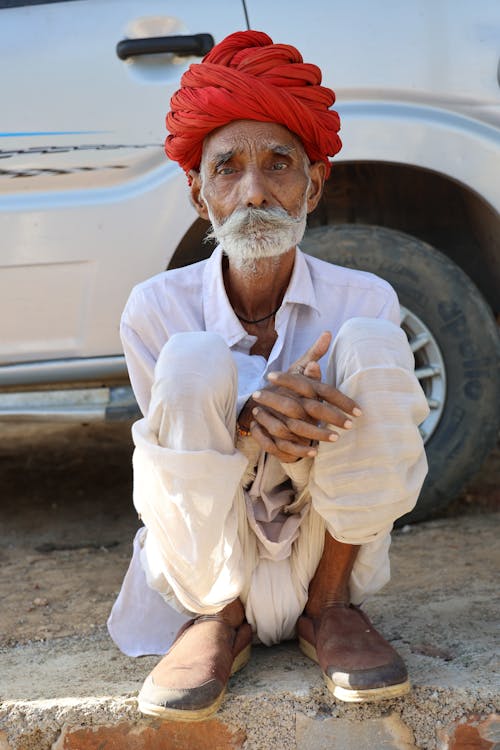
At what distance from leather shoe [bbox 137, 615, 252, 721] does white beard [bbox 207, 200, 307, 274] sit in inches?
34.5

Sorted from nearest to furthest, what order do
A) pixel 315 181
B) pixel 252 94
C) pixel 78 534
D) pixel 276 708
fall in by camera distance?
pixel 276 708 < pixel 252 94 < pixel 315 181 < pixel 78 534

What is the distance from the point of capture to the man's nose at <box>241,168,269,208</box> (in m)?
2.37

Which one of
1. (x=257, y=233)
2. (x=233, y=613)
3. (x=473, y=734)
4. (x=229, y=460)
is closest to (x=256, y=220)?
(x=257, y=233)

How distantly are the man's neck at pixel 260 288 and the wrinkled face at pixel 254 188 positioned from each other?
5 centimetres

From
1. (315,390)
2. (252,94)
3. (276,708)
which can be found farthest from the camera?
(252,94)

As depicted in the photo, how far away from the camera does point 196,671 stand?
203 centimetres

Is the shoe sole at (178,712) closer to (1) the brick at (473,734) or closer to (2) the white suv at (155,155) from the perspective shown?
(1) the brick at (473,734)

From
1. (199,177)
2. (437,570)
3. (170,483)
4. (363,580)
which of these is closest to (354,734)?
(363,580)

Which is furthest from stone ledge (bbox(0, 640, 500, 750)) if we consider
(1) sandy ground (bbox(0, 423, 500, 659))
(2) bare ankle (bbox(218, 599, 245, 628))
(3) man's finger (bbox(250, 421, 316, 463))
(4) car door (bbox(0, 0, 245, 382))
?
(4) car door (bbox(0, 0, 245, 382))

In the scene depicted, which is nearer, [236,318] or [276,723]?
[276,723]

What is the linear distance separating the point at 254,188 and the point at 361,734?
1.29m

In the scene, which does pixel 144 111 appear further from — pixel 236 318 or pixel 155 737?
pixel 155 737

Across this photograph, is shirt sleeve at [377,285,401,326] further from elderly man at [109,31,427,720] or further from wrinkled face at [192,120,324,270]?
wrinkled face at [192,120,324,270]

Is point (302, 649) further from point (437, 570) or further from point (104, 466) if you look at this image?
point (104, 466)
